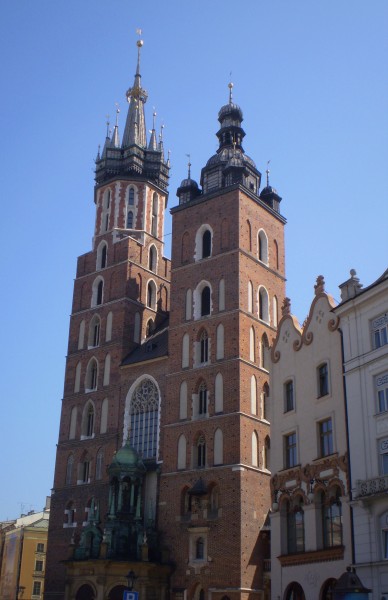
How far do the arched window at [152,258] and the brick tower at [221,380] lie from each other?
→ 5.61 metres

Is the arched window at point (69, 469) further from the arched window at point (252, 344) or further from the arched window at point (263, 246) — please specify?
the arched window at point (263, 246)

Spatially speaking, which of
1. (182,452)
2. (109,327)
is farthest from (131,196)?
(182,452)

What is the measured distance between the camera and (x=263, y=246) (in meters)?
47.3

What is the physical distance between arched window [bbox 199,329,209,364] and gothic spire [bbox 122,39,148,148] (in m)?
20.3

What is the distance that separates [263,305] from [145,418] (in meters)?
9.69

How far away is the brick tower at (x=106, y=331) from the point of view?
44844mm

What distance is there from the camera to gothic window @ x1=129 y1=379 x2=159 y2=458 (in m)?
44.4

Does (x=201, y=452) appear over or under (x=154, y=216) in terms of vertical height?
under

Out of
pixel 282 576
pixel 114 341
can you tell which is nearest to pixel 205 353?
pixel 114 341

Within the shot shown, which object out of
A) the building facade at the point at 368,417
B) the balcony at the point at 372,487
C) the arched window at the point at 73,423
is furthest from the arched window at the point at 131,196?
the balcony at the point at 372,487

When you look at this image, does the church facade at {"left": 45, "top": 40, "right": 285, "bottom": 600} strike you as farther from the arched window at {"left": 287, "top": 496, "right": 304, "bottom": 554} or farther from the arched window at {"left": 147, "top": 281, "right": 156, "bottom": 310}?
the arched window at {"left": 287, "top": 496, "right": 304, "bottom": 554}

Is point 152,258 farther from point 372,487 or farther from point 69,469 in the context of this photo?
point 372,487

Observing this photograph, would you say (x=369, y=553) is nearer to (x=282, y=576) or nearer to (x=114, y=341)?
(x=282, y=576)

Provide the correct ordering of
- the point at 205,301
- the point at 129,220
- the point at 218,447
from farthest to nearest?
the point at 129,220
the point at 205,301
the point at 218,447
